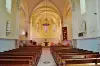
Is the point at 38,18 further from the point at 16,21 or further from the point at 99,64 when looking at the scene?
the point at 99,64

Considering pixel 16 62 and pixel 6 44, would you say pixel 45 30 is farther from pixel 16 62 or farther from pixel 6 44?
pixel 16 62

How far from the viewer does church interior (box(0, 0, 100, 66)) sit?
4534mm

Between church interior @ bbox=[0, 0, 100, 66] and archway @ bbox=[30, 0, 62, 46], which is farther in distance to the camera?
archway @ bbox=[30, 0, 62, 46]

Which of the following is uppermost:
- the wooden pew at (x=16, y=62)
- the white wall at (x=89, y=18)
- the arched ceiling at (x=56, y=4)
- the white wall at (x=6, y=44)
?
the arched ceiling at (x=56, y=4)

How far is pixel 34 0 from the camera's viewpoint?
18.2m

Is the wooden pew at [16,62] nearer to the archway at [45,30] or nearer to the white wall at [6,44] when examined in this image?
the white wall at [6,44]

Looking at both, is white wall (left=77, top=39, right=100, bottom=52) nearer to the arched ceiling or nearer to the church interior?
the church interior

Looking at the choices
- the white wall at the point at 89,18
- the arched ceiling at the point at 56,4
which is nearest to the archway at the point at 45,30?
the arched ceiling at the point at 56,4

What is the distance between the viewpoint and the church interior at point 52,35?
453cm

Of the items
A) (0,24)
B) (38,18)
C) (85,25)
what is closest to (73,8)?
(85,25)

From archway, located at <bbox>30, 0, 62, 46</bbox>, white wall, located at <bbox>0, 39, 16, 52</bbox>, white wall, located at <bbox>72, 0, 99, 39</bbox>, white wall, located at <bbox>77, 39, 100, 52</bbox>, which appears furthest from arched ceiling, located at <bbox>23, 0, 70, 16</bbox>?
white wall, located at <bbox>0, 39, 16, 52</bbox>

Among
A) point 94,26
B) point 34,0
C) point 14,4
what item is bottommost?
point 94,26

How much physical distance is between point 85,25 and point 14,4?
213 inches

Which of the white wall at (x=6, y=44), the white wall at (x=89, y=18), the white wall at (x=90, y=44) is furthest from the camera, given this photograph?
the white wall at (x=6, y=44)
